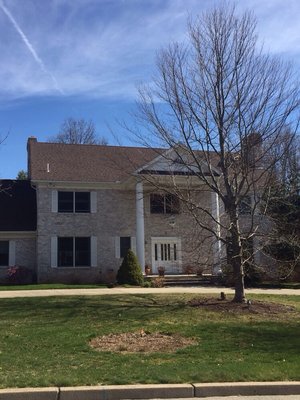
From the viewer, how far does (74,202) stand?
28.6 metres

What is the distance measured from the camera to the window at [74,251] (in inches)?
1100

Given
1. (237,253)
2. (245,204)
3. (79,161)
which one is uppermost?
(79,161)

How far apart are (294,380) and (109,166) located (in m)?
23.9

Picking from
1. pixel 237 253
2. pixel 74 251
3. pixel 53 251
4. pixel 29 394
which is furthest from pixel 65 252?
pixel 29 394

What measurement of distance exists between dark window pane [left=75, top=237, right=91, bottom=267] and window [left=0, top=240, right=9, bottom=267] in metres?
3.71

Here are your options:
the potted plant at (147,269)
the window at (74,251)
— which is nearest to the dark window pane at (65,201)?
the window at (74,251)

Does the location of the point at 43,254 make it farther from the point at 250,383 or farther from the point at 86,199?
the point at 250,383

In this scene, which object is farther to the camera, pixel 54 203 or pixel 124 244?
pixel 124 244

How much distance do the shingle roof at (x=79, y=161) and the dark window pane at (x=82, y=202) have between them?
908mm

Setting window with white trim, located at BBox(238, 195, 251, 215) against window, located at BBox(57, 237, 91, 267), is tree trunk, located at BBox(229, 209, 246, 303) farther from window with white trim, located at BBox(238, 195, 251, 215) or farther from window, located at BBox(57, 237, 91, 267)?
window, located at BBox(57, 237, 91, 267)

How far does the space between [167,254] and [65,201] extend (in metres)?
6.58

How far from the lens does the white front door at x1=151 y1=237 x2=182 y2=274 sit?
2927 cm

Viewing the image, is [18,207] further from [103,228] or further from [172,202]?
[172,202]

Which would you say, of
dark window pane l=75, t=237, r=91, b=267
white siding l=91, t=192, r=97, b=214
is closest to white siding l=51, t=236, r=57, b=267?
dark window pane l=75, t=237, r=91, b=267
